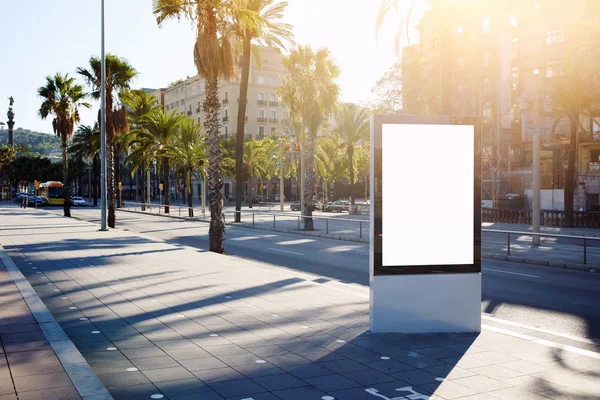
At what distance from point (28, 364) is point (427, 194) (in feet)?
15.9

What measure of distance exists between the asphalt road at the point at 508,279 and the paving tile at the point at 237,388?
5144 millimetres

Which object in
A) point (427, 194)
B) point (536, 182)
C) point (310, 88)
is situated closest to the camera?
point (427, 194)

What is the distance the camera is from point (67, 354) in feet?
20.1

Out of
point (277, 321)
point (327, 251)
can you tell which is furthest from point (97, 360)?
point (327, 251)

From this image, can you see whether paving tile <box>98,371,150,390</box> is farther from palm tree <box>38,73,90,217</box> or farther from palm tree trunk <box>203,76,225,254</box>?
palm tree <box>38,73,90,217</box>

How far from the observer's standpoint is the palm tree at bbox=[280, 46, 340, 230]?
32406mm

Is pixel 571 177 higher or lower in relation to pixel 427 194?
higher

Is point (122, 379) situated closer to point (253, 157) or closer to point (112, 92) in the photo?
point (112, 92)

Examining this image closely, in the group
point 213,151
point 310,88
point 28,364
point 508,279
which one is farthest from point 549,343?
point 310,88

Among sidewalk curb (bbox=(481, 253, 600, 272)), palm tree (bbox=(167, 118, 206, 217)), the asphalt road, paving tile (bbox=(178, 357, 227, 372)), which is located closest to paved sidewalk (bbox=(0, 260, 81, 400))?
paving tile (bbox=(178, 357, 227, 372))

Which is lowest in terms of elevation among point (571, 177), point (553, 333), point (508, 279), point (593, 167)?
point (508, 279)

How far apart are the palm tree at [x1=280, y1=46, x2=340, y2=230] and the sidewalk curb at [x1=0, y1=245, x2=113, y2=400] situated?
75.3 feet

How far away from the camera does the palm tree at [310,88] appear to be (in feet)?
106

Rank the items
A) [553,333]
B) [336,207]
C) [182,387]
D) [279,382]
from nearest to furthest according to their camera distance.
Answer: [182,387] < [279,382] < [553,333] < [336,207]
